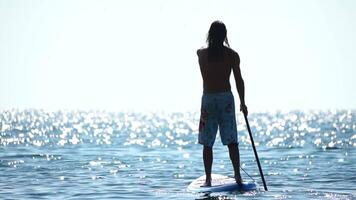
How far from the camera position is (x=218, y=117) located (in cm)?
1173

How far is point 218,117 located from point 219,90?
40 cm

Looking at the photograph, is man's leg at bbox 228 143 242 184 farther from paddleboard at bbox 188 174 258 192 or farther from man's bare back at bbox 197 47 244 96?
man's bare back at bbox 197 47 244 96

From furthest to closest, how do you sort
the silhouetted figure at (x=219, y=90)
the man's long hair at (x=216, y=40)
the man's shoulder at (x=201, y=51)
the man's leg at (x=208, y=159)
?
1. the man's leg at (x=208, y=159)
2. the man's shoulder at (x=201, y=51)
3. the silhouetted figure at (x=219, y=90)
4. the man's long hair at (x=216, y=40)

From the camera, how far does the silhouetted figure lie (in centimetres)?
1158

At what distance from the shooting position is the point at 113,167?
17.1m

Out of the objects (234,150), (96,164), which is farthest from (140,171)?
(234,150)

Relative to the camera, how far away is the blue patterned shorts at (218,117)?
38.1 ft

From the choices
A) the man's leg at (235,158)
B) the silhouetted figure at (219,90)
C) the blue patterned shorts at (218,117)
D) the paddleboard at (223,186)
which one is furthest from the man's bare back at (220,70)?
the paddleboard at (223,186)

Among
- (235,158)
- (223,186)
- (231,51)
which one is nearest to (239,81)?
(231,51)

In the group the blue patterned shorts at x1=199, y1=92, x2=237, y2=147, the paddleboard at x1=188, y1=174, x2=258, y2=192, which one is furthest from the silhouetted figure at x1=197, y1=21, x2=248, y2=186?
the paddleboard at x1=188, y1=174, x2=258, y2=192

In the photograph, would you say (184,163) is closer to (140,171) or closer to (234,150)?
(140,171)

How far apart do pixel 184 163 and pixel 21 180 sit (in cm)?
610

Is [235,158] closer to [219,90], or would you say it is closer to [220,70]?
[219,90]

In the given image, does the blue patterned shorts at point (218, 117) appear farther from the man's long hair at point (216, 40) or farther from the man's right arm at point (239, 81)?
the man's long hair at point (216, 40)
